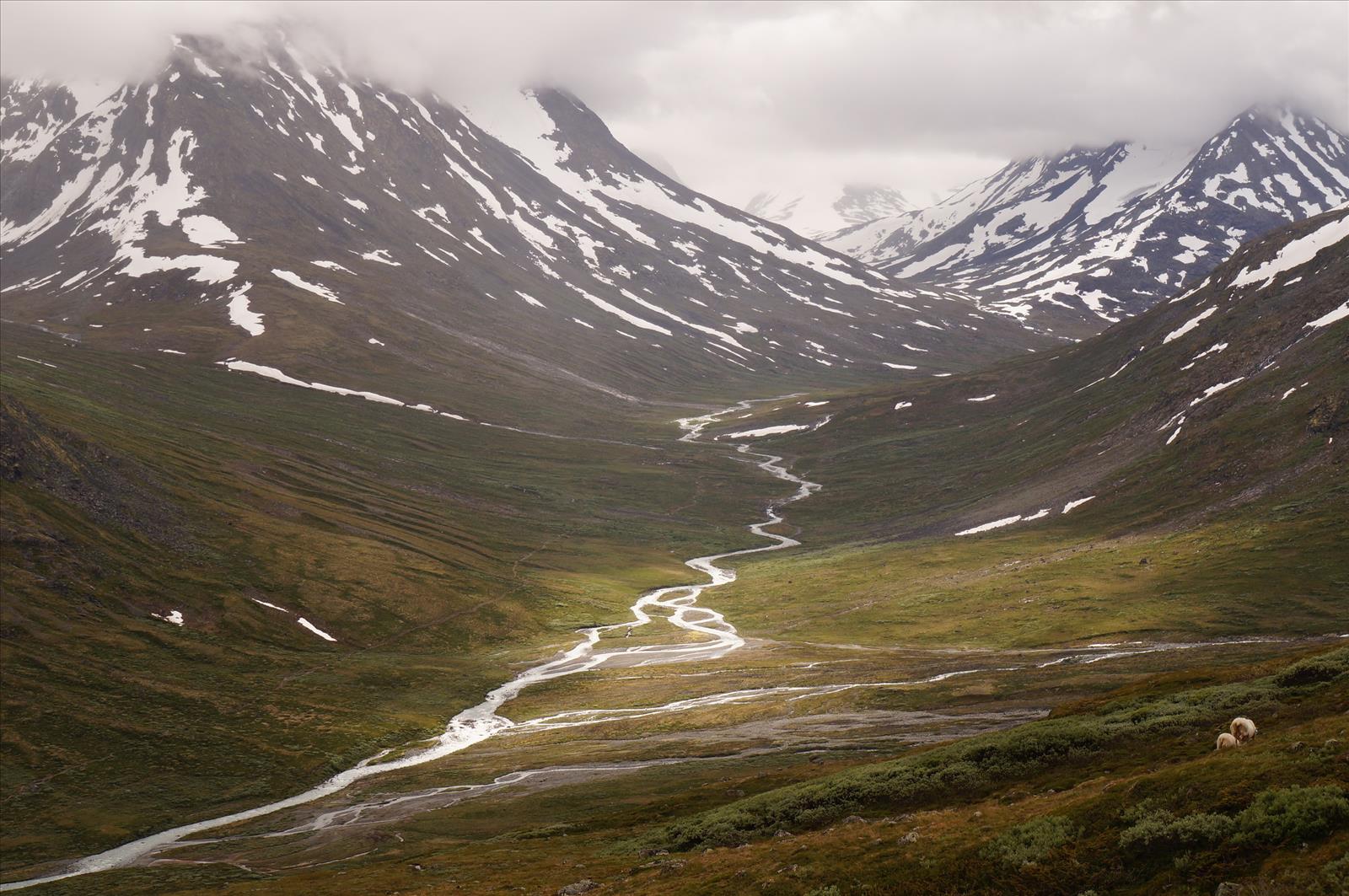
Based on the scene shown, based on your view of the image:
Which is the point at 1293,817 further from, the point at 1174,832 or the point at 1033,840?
the point at 1033,840

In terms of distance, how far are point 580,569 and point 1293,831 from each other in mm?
158057

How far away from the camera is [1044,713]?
68188mm

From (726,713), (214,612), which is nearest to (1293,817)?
(726,713)

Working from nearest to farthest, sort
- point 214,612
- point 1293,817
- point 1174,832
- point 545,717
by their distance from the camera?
point 1293,817 → point 1174,832 → point 545,717 → point 214,612

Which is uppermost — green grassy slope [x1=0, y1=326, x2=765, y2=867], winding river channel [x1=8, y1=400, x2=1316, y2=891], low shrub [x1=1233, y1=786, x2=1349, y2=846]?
green grassy slope [x1=0, y1=326, x2=765, y2=867]

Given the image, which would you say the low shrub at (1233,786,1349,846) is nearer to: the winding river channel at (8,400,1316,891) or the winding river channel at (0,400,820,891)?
the winding river channel at (8,400,1316,891)

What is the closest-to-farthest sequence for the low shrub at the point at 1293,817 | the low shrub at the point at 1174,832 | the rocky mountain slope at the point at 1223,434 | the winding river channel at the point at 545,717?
the low shrub at the point at 1293,817 < the low shrub at the point at 1174,832 < the winding river channel at the point at 545,717 < the rocky mountain slope at the point at 1223,434

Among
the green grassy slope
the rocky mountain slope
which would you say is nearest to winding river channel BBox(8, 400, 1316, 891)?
the green grassy slope

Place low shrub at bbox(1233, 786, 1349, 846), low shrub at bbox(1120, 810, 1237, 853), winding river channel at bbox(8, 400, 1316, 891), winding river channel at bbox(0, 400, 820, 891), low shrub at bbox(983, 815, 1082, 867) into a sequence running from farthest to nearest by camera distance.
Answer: winding river channel at bbox(8, 400, 1316, 891) < winding river channel at bbox(0, 400, 820, 891) < low shrub at bbox(983, 815, 1082, 867) < low shrub at bbox(1120, 810, 1237, 853) < low shrub at bbox(1233, 786, 1349, 846)

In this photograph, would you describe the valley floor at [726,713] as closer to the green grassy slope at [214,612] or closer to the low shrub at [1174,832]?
the low shrub at [1174,832]

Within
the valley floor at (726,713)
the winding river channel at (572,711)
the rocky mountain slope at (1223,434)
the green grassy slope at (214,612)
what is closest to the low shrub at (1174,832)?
the valley floor at (726,713)

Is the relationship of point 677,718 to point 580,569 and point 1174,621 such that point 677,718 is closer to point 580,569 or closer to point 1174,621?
point 1174,621

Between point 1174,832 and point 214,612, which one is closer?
point 1174,832

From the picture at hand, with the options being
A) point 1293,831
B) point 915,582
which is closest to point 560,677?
point 915,582
